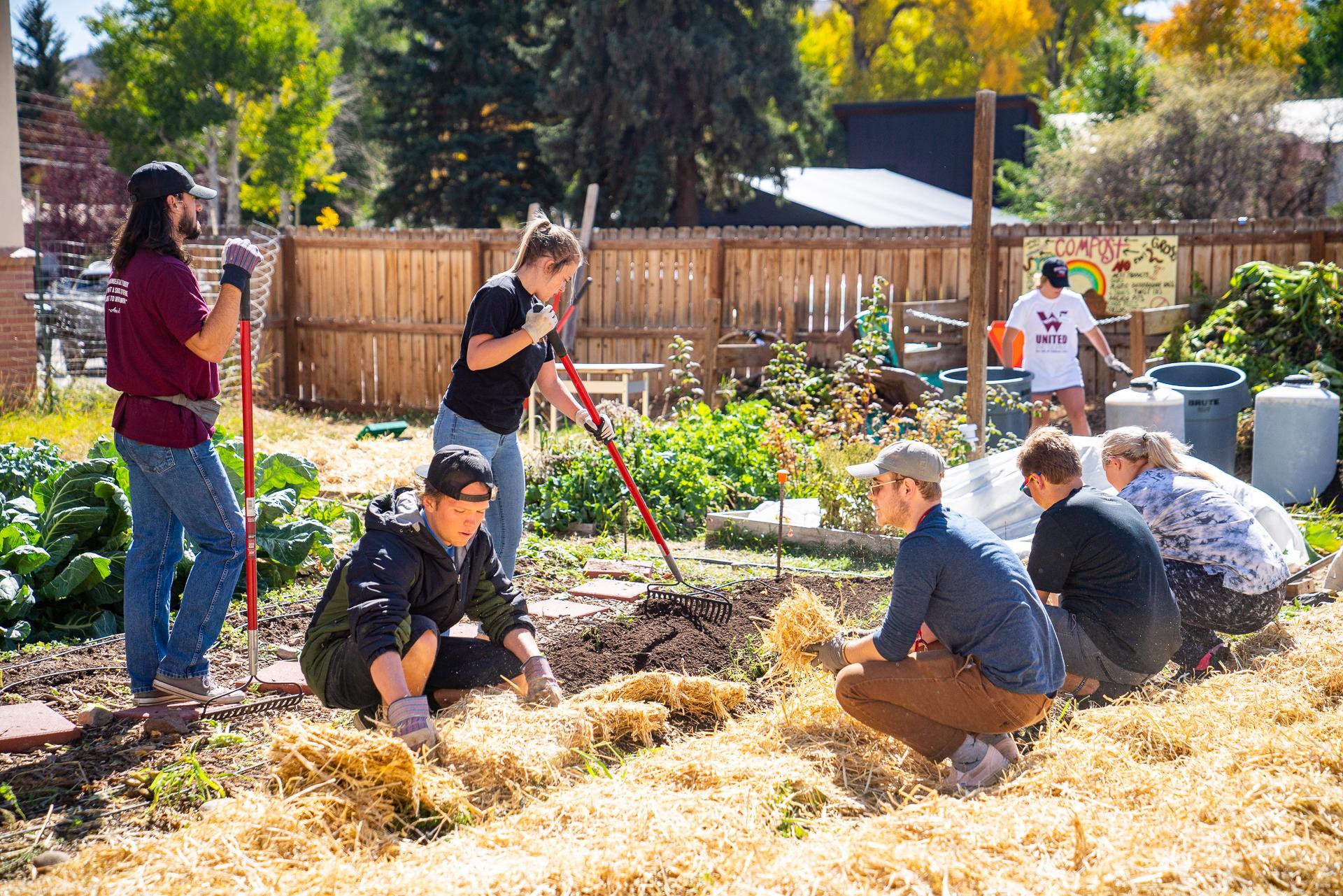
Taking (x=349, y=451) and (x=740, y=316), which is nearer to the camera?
(x=349, y=451)

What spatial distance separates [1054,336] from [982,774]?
528cm

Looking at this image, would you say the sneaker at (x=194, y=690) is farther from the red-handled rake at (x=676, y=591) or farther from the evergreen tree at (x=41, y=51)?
the evergreen tree at (x=41, y=51)

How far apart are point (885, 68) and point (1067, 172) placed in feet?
82.3

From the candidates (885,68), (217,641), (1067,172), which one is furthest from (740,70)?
(885,68)

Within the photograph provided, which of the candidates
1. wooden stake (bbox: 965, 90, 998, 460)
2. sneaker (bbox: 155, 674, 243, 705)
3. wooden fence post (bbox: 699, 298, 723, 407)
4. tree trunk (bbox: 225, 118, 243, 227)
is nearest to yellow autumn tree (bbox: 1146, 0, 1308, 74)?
wooden fence post (bbox: 699, 298, 723, 407)

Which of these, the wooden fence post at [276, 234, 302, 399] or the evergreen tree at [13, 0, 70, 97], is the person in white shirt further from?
the evergreen tree at [13, 0, 70, 97]

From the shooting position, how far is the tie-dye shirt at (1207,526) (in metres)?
4.65

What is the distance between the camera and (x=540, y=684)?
3.60 metres

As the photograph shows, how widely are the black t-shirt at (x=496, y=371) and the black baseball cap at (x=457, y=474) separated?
1.19 metres

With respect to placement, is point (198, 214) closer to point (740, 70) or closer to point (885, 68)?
point (740, 70)

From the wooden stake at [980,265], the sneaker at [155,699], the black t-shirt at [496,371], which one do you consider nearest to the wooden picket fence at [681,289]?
the wooden stake at [980,265]

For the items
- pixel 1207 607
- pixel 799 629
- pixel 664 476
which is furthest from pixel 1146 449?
pixel 664 476

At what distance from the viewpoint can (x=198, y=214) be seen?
4.16 meters

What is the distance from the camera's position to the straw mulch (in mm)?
2676
